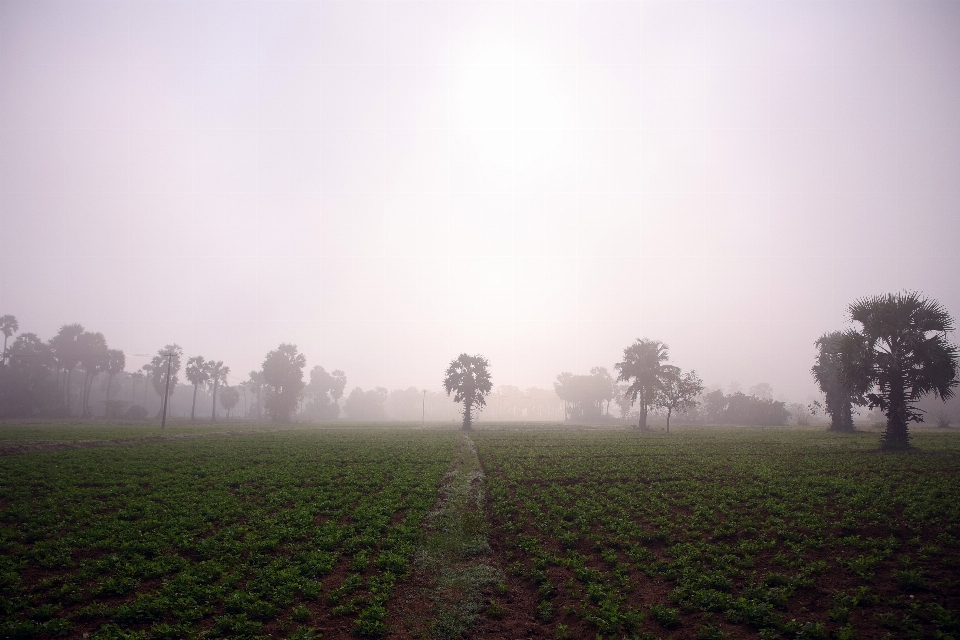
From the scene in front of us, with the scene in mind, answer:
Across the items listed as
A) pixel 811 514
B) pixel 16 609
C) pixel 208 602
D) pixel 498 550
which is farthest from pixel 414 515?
pixel 811 514

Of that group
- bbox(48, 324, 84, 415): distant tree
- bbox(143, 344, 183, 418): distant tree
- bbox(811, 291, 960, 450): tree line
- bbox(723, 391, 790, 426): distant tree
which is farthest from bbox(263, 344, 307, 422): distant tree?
bbox(723, 391, 790, 426): distant tree

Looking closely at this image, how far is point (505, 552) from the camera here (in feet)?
57.4

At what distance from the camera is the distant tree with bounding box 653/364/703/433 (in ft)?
243

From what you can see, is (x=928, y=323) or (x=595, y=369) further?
(x=595, y=369)

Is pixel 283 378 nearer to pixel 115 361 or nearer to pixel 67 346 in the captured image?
pixel 115 361

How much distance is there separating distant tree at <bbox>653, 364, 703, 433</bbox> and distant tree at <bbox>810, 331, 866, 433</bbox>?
714 inches

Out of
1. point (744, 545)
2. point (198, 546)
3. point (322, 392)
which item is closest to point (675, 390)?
point (744, 545)

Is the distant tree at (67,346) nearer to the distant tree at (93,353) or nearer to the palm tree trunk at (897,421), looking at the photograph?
the distant tree at (93,353)

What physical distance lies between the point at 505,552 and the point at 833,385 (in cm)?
7344

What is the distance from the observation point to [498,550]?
705 inches

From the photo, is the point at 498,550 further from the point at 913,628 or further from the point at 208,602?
the point at 913,628

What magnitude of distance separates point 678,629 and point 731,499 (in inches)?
510

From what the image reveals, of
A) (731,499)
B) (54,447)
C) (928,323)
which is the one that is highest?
(928,323)

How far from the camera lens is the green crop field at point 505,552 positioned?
11977 mm
